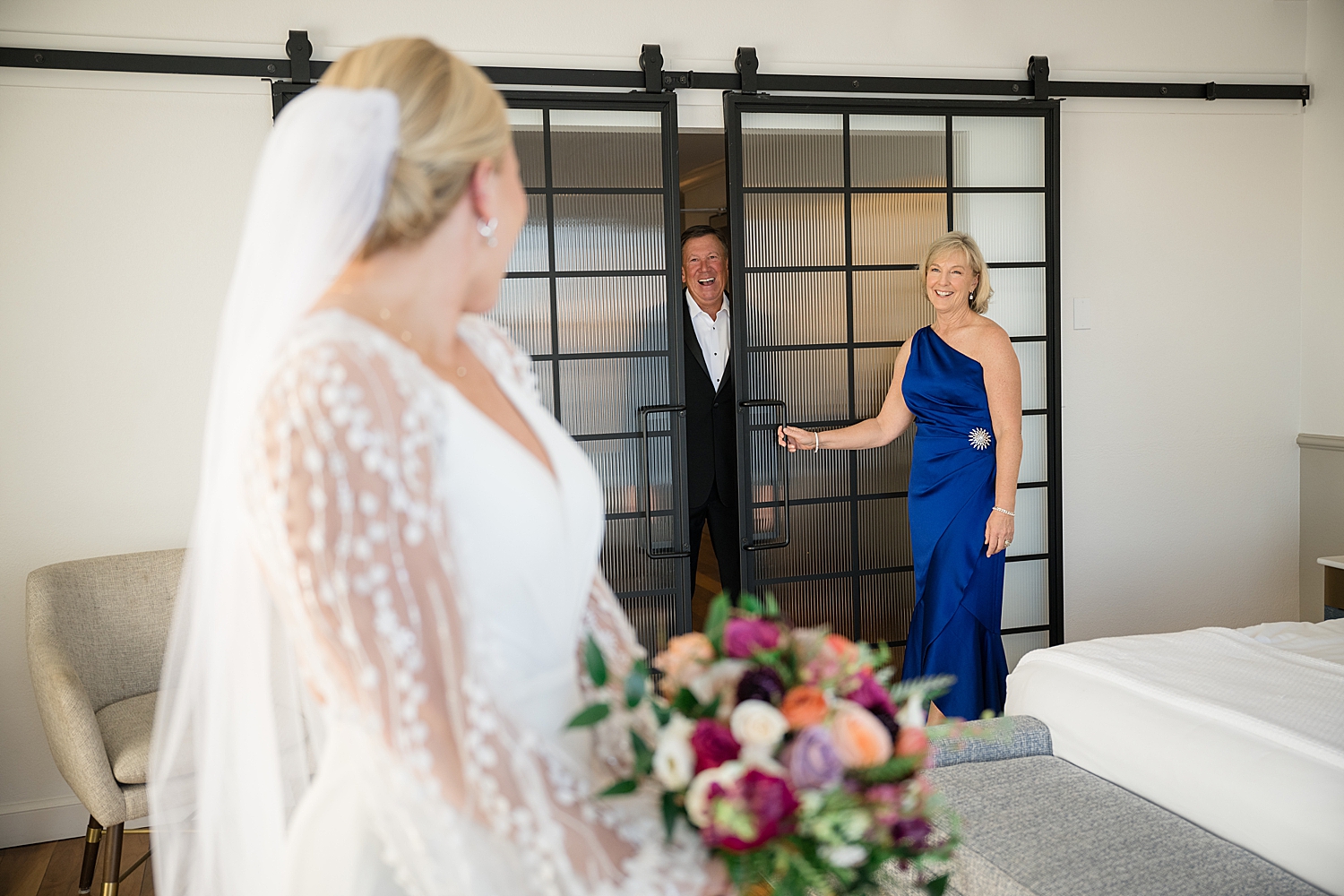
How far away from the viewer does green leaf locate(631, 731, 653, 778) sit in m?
1.05

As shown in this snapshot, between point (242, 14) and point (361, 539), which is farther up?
point (242, 14)

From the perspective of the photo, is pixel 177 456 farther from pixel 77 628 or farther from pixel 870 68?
pixel 870 68

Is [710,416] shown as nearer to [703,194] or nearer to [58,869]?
[58,869]

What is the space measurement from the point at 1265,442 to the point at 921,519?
6.38 feet

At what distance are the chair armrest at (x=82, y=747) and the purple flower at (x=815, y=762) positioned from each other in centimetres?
229

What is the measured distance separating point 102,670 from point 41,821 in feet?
2.40

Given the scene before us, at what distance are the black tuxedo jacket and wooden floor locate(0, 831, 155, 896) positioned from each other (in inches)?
86.5

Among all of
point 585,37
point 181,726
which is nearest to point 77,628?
point 181,726

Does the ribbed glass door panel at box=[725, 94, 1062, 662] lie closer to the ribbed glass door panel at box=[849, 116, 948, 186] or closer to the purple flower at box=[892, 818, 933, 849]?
the ribbed glass door panel at box=[849, 116, 948, 186]

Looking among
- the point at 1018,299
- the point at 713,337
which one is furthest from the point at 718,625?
the point at 1018,299

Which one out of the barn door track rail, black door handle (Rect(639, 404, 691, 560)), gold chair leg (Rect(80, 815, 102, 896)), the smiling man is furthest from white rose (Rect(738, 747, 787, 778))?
the barn door track rail

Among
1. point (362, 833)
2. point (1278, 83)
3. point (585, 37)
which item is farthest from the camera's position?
point (1278, 83)

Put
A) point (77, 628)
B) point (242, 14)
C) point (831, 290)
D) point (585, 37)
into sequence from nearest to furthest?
point (77, 628) → point (242, 14) → point (585, 37) → point (831, 290)

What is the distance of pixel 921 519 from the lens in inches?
143
